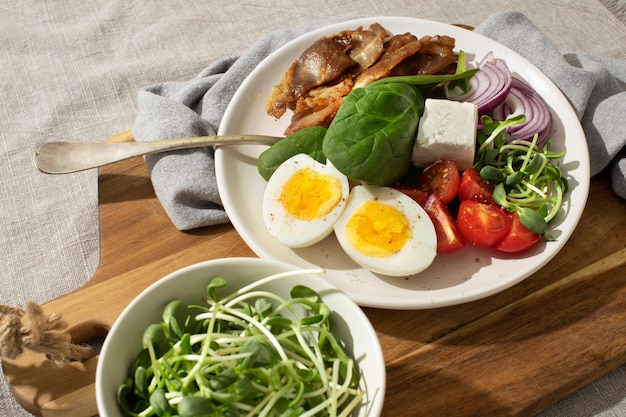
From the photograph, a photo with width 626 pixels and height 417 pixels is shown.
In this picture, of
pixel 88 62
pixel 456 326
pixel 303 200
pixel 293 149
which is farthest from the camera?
pixel 88 62

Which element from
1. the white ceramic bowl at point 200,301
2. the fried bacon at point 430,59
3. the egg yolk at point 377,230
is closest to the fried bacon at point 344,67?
the fried bacon at point 430,59

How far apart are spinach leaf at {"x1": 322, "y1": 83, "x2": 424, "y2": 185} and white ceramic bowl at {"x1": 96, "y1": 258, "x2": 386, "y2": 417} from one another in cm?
64

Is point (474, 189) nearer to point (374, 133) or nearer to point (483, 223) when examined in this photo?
point (483, 223)

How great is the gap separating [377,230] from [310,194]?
0.25 metres

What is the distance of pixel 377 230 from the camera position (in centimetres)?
199

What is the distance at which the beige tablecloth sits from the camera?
2529 mm

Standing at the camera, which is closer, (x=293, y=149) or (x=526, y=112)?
(x=293, y=149)

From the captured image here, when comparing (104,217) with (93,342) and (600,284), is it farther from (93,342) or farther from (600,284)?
(600,284)

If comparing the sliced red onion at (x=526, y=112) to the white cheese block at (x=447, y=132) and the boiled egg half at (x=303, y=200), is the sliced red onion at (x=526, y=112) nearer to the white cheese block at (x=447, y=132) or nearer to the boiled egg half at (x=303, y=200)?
the white cheese block at (x=447, y=132)

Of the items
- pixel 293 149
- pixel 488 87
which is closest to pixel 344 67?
pixel 293 149

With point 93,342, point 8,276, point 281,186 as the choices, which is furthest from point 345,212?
point 8,276

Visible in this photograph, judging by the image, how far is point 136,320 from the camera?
55.9 inches

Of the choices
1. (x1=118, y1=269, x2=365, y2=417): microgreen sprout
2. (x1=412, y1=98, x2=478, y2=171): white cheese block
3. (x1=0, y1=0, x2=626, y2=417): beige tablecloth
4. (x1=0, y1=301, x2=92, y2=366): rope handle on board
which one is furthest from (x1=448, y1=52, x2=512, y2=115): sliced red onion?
(x1=0, y1=301, x2=92, y2=366): rope handle on board

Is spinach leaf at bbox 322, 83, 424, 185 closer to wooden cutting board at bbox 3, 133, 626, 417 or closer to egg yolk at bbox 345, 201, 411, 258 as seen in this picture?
egg yolk at bbox 345, 201, 411, 258
